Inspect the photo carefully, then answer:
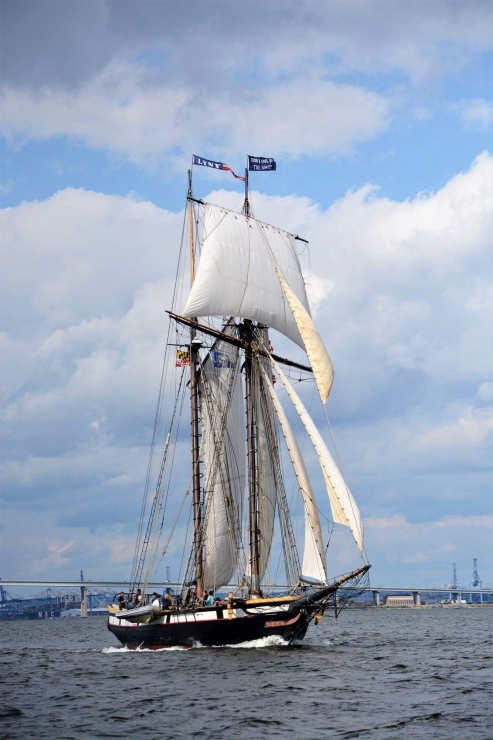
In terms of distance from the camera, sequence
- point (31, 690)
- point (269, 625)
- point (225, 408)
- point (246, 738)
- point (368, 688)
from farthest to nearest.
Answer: point (225, 408) < point (269, 625) < point (31, 690) < point (368, 688) < point (246, 738)

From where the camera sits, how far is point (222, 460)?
74750 mm

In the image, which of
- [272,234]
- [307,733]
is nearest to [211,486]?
[272,234]

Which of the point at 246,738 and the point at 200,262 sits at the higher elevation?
the point at 200,262

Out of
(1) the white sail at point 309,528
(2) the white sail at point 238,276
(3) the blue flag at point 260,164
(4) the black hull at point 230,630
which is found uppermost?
(3) the blue flag at point 260,164

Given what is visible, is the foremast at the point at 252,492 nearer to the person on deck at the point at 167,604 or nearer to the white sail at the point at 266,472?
the white sail at the point at 266,472

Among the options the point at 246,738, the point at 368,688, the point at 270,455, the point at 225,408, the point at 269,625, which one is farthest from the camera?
the point at 225,408

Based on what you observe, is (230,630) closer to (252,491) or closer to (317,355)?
(252,491)

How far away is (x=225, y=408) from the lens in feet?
247

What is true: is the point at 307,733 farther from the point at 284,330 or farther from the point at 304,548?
the point at 284,330

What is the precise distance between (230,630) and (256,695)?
65.8ft

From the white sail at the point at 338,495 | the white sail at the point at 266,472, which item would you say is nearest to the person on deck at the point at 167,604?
the white sail at the point at 266,472

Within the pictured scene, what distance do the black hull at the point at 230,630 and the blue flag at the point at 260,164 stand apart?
113 ft

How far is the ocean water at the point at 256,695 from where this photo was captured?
3338 cm

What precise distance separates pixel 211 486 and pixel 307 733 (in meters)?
40.4
